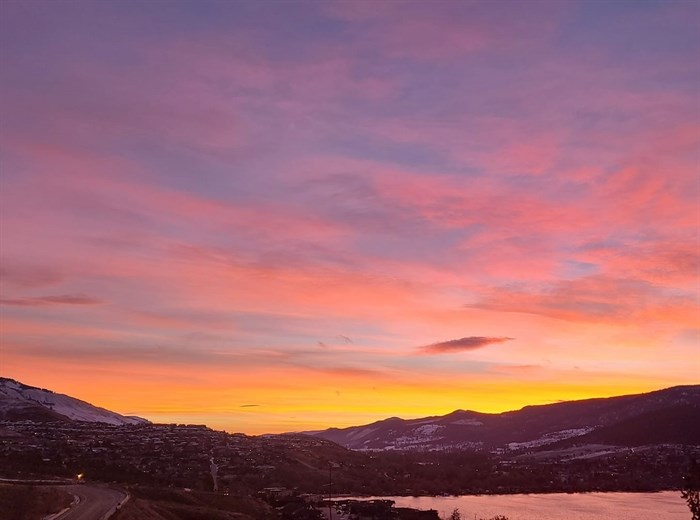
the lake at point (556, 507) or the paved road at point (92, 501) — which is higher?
the paved road at point (92, 501)

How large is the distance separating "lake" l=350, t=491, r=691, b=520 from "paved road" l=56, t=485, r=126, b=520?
8665cm

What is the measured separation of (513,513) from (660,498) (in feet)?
244

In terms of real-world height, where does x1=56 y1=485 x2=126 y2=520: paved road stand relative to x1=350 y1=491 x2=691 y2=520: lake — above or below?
above

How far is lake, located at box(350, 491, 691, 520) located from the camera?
152750 millimetres

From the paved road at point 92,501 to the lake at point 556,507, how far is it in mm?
86648

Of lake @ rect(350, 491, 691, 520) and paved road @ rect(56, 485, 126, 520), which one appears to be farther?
lake @ rect(350, 491, 691, 520)

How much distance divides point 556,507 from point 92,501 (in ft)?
449

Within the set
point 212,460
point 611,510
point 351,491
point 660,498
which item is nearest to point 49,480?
point 212,460

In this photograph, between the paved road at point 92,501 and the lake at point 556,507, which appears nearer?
the paved road at point 92,501

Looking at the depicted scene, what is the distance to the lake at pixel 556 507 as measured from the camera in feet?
501

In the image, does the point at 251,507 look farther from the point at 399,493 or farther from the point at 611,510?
the point at 611,510

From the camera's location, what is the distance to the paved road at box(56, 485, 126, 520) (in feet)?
208

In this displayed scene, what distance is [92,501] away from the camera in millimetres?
74562

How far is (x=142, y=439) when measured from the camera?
589 ft
